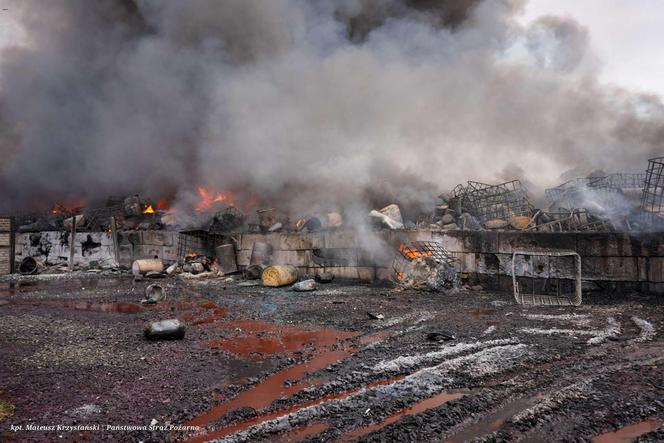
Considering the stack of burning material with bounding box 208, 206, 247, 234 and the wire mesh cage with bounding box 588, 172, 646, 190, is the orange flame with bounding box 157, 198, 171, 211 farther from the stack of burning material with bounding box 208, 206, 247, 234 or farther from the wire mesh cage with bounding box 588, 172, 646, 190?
the wire mesh cage with bounding box 588, 172, 646, 190

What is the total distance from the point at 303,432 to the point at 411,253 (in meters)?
7.78

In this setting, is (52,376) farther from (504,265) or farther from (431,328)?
(504,265)

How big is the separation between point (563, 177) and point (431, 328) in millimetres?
11638

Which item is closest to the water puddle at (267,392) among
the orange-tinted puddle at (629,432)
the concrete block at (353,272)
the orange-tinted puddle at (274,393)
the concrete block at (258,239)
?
the orange-tinted puddle at (274,393)

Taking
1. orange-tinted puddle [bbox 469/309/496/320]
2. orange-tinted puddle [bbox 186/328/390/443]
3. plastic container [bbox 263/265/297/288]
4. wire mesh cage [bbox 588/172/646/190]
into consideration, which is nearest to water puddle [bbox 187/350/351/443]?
orange-tinted puddle [bbox 186/328/390/443]

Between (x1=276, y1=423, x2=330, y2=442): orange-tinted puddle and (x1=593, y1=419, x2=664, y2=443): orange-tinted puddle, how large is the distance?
1954 millimetres

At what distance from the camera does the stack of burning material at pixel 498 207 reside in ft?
34.5

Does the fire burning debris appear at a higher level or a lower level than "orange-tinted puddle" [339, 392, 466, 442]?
higher

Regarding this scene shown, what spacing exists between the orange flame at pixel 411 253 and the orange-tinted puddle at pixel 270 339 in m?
4.59

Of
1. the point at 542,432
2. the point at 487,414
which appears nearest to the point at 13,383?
the point at 487,414

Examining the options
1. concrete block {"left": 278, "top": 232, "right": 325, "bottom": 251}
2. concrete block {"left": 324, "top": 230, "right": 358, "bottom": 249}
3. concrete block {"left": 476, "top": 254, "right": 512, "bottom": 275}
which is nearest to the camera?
concrete block {"left": 476, "top": 254, "right": 512, "bottom": 275}

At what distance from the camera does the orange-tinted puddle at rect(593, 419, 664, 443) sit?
299 cm

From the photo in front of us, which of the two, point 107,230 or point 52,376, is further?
point 107,230

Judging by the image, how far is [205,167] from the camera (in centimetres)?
1880
